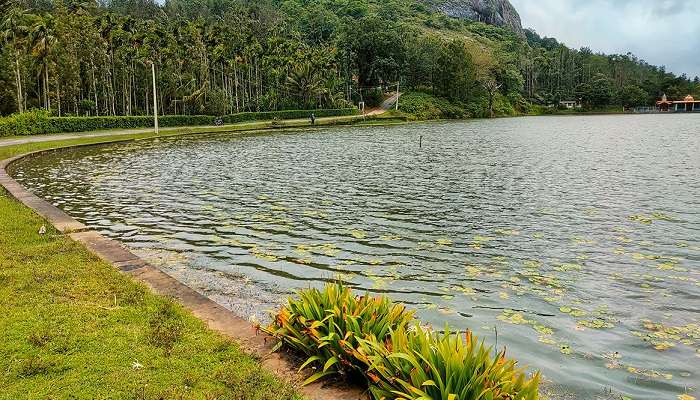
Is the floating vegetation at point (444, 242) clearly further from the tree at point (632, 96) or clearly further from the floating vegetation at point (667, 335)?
the tree at point (632, 96)

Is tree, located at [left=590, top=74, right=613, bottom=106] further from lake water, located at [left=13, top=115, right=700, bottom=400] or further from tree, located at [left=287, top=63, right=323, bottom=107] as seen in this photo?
lake water, located at [left=13, top=115, right=700, bottom=400]

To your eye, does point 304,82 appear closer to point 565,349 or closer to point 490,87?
point 490,87

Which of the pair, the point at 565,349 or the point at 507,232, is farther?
the point at 507,232

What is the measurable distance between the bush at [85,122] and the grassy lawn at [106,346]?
1597 inches

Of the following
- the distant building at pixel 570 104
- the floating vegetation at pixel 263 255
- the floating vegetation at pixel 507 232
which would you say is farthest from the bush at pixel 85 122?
the distant building at pixel 570 104

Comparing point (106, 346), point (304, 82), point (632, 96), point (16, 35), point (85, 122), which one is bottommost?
point (106, 346)

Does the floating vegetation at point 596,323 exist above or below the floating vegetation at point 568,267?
below

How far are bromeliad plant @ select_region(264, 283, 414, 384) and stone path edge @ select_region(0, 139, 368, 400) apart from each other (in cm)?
16

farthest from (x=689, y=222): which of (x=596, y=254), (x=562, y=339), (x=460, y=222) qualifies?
(x=562, y=339)

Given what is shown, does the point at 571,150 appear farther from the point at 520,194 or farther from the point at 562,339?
the point at 562,339

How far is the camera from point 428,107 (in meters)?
99.6

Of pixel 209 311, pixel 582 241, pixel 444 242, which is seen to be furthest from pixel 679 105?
pixel 209 311

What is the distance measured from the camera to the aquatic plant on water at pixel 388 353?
12.9ft

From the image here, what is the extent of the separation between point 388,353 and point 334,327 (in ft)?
2.80
